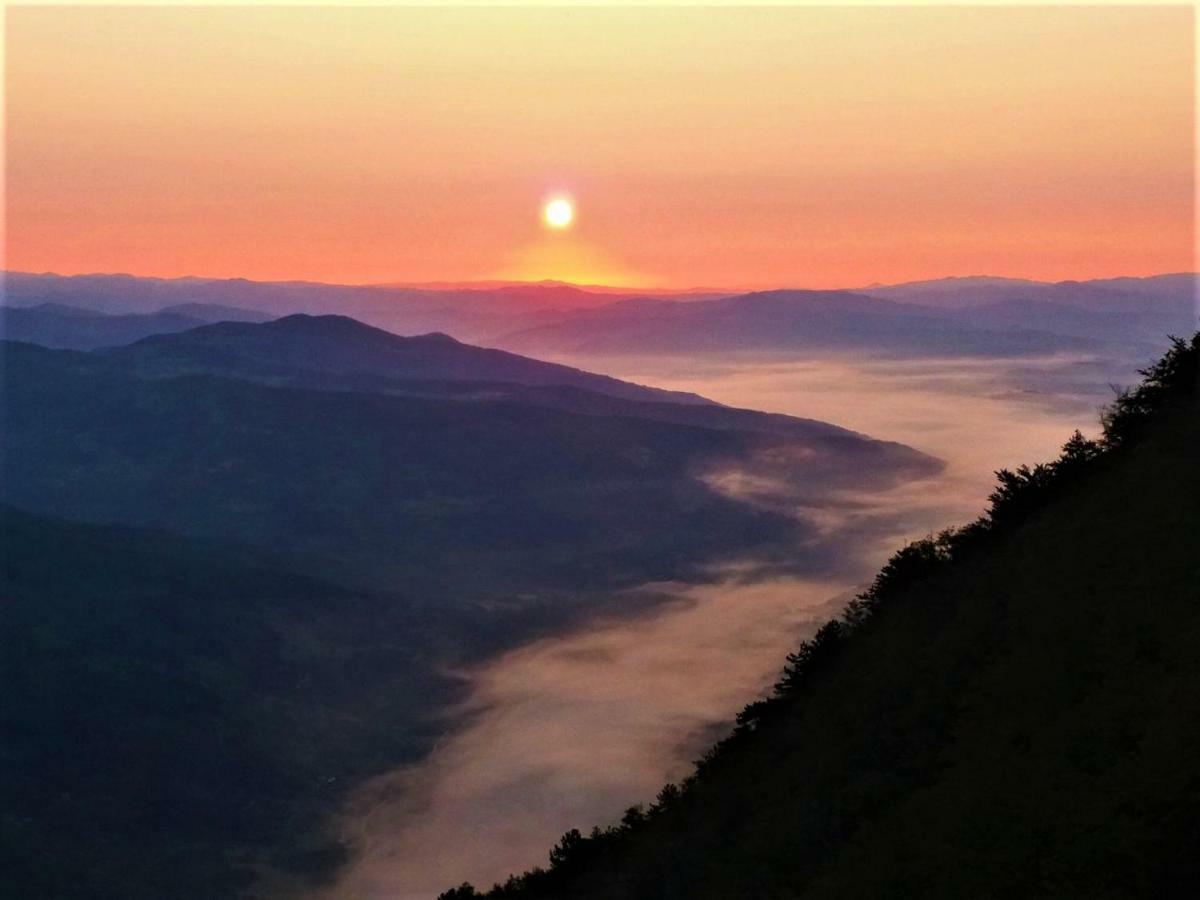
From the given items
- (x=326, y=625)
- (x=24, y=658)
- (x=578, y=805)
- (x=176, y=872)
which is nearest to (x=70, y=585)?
(x=24, y=658)

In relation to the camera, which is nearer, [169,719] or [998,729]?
[998,729]

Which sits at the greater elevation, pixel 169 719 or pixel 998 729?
pixel 998 729

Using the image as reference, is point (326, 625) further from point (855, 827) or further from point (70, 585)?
point (855, 827)

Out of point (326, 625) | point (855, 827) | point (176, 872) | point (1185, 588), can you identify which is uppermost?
point (1185, 588)

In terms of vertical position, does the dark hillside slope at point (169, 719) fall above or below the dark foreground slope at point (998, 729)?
below

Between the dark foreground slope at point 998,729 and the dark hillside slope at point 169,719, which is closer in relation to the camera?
the dark foreground slope at point 998,729

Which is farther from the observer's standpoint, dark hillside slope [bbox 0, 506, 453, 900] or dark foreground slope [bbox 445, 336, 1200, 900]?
dark hillside slope [bbox 0, 506, 453, 900]

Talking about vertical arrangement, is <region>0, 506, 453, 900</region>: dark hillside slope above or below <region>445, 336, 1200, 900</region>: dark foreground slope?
below

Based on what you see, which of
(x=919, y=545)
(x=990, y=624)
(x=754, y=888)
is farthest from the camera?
(x=919, y=545)
